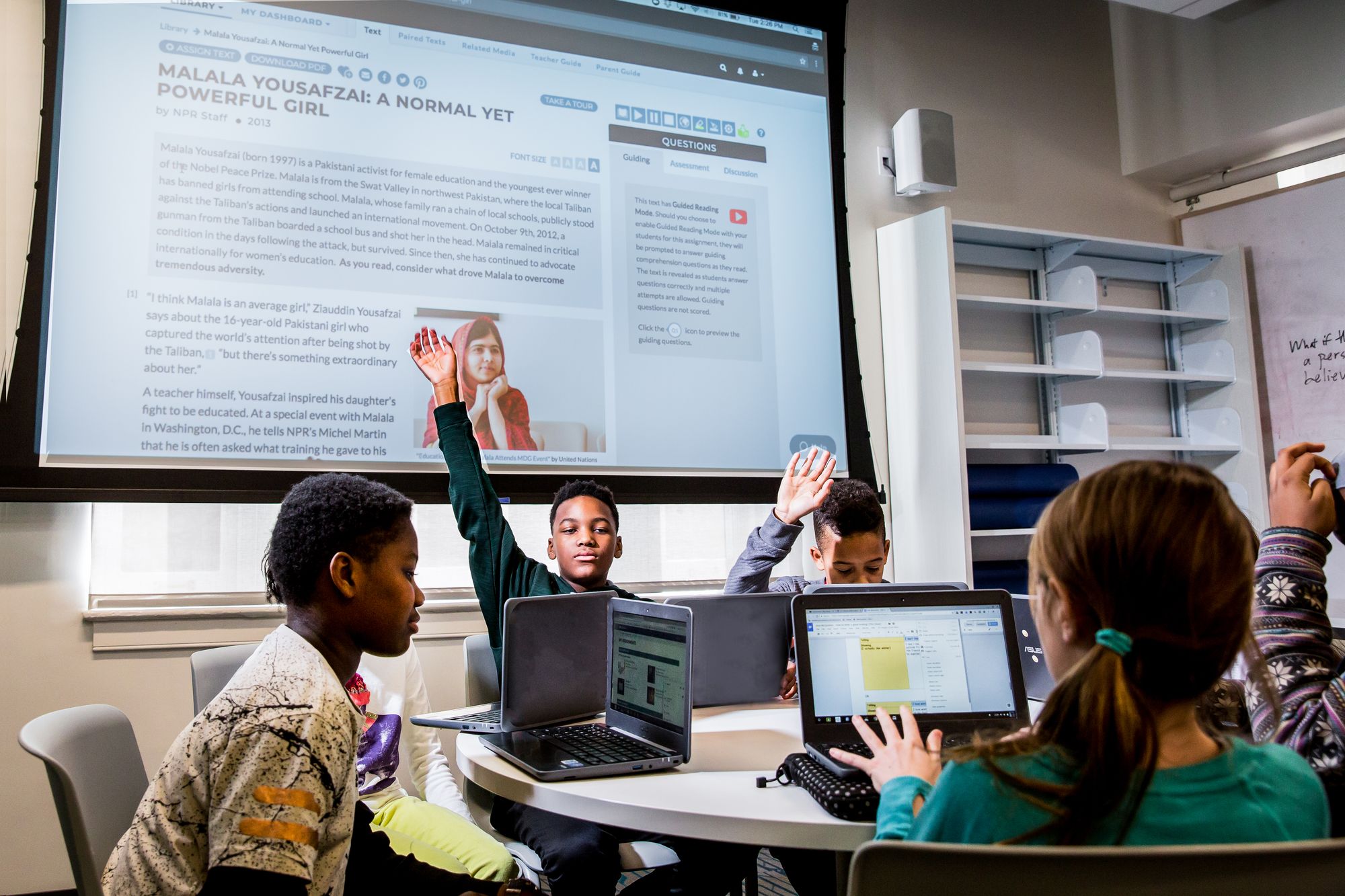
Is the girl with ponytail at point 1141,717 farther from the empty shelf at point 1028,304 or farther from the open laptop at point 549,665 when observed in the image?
the empty shelf at point 1028,304

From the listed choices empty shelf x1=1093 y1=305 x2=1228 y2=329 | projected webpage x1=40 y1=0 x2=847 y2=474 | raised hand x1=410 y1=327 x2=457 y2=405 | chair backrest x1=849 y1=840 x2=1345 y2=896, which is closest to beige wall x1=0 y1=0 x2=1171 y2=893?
projected webpage x1=40 y1=0 x2=847 y2=474

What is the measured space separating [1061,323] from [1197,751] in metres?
3.48

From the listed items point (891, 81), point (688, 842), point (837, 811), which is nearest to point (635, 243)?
point (891, 81)

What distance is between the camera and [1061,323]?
403cm

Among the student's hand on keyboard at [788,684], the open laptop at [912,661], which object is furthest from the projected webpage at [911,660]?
the student's hand on keyboard at [788,684]

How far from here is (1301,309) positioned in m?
3.98

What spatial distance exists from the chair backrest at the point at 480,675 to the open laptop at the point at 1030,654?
120 cm

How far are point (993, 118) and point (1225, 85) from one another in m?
0.96

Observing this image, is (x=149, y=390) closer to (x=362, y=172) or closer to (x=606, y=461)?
(x=362, y=172)

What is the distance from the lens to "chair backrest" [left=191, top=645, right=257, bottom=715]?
6.42 ft

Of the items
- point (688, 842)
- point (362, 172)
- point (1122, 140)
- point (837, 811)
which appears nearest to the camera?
point (837, 811)

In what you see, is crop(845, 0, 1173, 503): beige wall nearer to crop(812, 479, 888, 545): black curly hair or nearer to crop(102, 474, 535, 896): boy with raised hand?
crop(812, 479, 888, 545): black curly hair

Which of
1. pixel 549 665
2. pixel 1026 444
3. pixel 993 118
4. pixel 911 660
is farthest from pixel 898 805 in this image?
pixel 993 118

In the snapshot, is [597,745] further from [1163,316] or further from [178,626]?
[1163,316]
